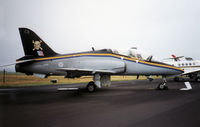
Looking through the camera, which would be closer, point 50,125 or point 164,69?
point 50,125

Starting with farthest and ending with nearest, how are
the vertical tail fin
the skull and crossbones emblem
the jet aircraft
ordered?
the skull and crossbones emblem, the vertical tail fin, the jet aircraft

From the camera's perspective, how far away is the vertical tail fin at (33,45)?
26.7 ft

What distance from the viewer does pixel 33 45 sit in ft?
27.3

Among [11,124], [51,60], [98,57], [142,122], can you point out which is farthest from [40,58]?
[142,122]

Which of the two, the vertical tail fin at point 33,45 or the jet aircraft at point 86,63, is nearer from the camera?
the jet aircraft at point 86,63

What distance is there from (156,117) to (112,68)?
16.8 ft

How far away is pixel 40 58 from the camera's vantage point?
27.0ft

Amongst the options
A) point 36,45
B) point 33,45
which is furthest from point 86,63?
point 33,45

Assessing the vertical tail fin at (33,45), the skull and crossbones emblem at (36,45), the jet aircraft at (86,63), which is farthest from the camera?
the skull and crossbones emblem at (36,45)

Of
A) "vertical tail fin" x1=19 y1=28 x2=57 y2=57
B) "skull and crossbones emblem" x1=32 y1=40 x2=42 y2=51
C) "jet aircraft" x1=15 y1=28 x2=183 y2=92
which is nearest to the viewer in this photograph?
"jet aircraft" x1=15 y1=28 x2=183 y2=92

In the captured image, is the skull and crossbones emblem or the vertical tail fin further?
the skull and crossbones emblem

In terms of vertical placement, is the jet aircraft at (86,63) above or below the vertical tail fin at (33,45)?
below

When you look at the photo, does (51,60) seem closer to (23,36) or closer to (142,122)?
(23,36)

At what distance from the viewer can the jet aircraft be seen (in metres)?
8.02
